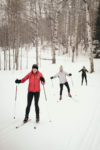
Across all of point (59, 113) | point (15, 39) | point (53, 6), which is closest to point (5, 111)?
point (59, 113)

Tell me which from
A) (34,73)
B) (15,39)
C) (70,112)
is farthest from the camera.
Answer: (15,39)

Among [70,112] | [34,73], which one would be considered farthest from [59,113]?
[34,73]

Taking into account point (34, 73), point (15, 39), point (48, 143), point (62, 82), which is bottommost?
point (48, 143)

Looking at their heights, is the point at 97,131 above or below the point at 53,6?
below

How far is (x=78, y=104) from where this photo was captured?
237 inches

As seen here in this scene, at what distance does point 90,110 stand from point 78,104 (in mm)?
823

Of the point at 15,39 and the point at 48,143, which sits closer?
the point at 48,143

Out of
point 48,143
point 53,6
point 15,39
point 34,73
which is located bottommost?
point 48,143

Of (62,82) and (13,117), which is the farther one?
(62,82)

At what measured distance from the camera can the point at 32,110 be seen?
211 inches

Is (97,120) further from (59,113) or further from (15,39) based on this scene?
(15,39)

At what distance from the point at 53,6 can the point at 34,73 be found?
16.9m

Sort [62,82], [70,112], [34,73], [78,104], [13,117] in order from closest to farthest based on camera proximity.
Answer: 1. [34,73]
2. [13,117]
3. [70,112]
4. [78,104]
5. [62,82]

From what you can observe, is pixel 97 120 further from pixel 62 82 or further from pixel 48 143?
pixel 62 82
